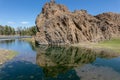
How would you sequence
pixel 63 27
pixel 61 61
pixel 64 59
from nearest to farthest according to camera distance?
pixel 61 61 → pixel 64 59 → pixel 63 27

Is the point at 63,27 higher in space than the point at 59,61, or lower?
higher

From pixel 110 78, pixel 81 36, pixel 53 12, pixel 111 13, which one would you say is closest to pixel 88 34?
pixel 81 36

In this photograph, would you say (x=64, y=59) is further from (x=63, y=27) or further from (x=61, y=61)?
(x=63, y=27)

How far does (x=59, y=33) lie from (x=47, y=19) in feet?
54.2

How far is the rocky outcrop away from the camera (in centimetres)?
11094

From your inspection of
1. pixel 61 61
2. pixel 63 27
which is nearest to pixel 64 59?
pixel 61 61

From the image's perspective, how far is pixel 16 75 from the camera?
3072 cm

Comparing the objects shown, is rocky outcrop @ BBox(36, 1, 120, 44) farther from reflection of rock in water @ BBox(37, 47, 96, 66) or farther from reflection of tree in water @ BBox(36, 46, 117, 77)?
reflection of tree in water @ BBox(36, 46, 117, 77)

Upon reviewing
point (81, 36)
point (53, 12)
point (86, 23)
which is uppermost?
point (53, 12)

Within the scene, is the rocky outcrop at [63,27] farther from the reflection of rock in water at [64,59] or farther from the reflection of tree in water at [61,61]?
the reflection of tree in water at [61,61]

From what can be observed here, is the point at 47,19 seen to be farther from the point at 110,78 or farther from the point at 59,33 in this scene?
the point at 110,78

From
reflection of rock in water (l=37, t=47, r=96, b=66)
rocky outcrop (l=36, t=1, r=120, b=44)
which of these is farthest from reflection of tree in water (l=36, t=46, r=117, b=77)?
rocky outcrop (l=36, t=1, r=120, b=44)

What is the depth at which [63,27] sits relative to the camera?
374ft

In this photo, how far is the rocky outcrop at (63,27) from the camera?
11094 cm
